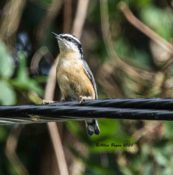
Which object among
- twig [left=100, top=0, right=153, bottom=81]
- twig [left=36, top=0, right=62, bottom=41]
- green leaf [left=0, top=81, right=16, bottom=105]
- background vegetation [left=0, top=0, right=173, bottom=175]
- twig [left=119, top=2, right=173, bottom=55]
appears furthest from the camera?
twig [left=36, top=0, right=62, bottom=41]

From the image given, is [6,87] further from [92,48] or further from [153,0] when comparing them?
[153,0]

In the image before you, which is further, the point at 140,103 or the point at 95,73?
the point at 95,73

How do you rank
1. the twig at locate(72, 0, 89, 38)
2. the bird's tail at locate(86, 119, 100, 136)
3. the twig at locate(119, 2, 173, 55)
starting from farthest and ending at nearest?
1. the twig at locate(119, 2, 173, 55)
2. the twig at locate(72, 0, 89, 38)
3. the bird's tail at locate(86, 119, 100, 136)

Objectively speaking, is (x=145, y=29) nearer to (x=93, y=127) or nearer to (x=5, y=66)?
(x=93, y=127)

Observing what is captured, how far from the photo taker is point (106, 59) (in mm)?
8023

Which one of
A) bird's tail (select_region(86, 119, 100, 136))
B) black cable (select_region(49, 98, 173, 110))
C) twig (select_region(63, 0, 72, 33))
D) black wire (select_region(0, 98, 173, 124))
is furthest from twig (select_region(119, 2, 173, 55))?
black cable (select_region(49, 98, 173, 110))

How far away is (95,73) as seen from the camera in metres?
7.92

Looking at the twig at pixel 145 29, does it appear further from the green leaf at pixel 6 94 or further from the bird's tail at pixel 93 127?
the green leaf at pixel 6 94

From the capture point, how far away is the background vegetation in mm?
6672

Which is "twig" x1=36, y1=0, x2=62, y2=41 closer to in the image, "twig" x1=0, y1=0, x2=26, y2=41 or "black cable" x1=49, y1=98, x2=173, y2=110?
"twig" x1=0, y1=0, x2=26, y2=41

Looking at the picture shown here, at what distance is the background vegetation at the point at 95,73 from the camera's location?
21.9ft

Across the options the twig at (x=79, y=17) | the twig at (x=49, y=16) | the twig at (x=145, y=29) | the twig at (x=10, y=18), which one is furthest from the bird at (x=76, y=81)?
the twig at (x=49, y=16)

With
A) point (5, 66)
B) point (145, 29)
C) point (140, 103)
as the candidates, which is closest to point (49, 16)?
point (145, 29)

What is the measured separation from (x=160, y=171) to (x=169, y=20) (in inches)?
92.2
